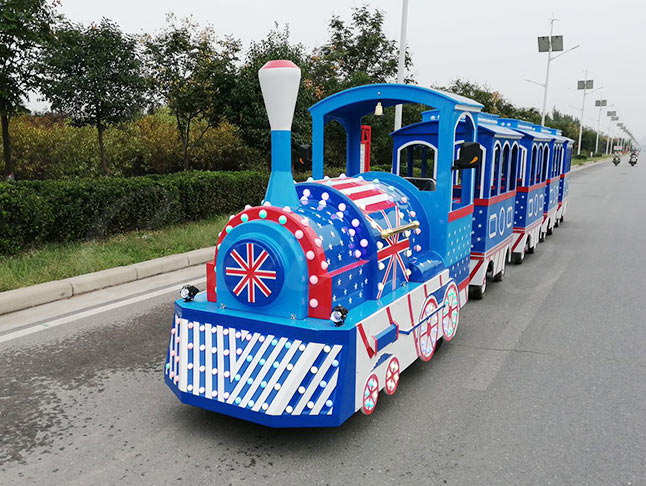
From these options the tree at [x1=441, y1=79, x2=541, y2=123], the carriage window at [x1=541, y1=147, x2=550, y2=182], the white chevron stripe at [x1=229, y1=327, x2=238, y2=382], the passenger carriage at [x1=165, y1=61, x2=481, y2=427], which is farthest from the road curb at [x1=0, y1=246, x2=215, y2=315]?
the tree at [x1=441, y1=79, x2=541, y2=123]

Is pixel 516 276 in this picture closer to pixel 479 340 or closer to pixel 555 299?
pixel 555 299

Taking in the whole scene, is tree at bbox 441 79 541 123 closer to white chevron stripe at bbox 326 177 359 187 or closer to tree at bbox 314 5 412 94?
tree at bbox 314 5 412 94

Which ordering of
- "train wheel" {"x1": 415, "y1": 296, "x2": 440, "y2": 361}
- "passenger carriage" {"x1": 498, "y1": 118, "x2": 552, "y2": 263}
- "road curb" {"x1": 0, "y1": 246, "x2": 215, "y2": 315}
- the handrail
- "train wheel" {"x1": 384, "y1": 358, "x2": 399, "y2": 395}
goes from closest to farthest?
"train wheel" {"x1": 384, "y1": 358, "x2": 399, "y2": 395} → the handrail → "train wheel" {"x1": 415, "y1": 296, "x2": 440, "y2": 361} → "road curb" {"x1": 0, "y1": 246, "x2": 215, "y2": 315} → "passenger carriage" {"x1": 498, "y1": 118, "x2": 552, "y2": 263}

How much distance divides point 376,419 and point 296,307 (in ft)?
3.50

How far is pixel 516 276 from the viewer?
8734 millimetres

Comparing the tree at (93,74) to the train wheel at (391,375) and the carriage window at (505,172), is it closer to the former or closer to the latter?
the carriage window at (505,172)

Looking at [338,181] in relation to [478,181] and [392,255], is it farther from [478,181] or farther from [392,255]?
[478,181]

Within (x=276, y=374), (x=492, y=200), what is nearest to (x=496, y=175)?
(x=492, y=200)

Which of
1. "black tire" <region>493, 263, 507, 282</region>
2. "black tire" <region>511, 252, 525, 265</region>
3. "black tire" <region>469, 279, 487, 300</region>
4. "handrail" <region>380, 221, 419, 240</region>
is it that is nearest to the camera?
"handrail" <region>380, 221, 419, 240</region>

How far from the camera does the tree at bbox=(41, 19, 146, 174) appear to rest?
441 inches

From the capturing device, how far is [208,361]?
3660mm

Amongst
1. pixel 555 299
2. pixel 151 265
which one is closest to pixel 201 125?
pixel 151 265

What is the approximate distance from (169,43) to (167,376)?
37.9 ft

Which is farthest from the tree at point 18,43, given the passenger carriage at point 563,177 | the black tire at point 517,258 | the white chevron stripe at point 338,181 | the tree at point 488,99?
the tree at point 488,99
